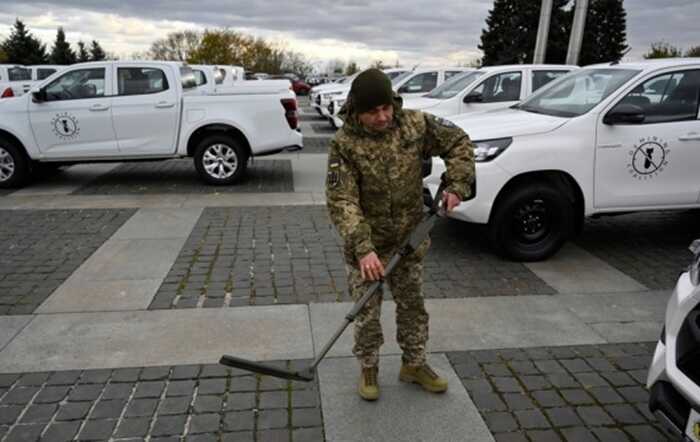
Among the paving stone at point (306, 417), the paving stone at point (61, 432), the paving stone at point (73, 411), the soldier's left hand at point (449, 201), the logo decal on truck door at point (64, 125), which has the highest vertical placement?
the soldier's left hand at point (449, 201)

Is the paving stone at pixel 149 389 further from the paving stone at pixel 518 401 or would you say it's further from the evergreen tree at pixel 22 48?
the evergreen tree at pixel 22 48

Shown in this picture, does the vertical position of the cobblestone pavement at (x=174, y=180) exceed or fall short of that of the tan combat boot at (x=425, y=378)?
it falls short

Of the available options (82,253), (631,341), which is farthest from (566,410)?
(82,253)

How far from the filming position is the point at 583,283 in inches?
194

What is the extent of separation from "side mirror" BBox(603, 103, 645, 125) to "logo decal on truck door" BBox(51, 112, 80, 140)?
703 cm

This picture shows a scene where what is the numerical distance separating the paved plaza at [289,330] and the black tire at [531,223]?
159mm

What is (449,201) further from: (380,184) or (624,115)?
(624,115)

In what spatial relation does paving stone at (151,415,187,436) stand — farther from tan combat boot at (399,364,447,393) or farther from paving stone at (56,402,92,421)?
tan combat boot at (399,364,447,393)

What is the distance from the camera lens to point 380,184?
2.82 meters

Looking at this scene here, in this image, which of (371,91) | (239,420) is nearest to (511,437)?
(239,420)

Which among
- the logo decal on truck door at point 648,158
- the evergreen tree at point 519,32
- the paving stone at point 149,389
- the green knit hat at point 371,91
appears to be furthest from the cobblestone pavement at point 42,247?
the evergreen tree at point 519,32

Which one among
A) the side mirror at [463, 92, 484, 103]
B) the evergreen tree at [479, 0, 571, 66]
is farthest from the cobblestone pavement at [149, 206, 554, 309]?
the evergreen tree at [479, 0, 571, 66]

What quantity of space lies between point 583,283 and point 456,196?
2630 millimetres

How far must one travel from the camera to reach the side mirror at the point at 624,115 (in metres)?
5.01
